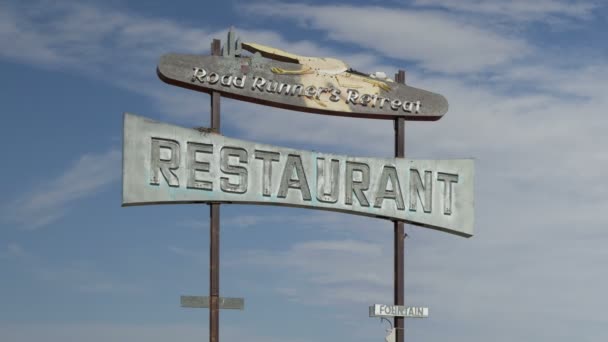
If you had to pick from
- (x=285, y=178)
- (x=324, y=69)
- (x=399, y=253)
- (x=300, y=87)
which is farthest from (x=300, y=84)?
(x=399, y=253)

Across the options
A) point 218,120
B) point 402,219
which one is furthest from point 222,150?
point 402,219

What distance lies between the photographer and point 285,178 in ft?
104

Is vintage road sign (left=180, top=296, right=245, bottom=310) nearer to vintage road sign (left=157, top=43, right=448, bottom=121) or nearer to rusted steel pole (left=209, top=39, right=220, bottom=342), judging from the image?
rusted steel pole (left=209, top=39, right=220, bottom=342)

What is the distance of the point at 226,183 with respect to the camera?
3095 cm

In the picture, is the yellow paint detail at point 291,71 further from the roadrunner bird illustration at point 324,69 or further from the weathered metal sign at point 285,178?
the weathered metal sign at point 285,178

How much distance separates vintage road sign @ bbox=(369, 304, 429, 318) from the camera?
32344 millimetres

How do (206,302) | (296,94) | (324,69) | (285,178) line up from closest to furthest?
(206,302) < (285,178) < (296,94) < (324,69)

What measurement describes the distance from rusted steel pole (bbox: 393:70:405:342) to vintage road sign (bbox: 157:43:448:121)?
41 cm

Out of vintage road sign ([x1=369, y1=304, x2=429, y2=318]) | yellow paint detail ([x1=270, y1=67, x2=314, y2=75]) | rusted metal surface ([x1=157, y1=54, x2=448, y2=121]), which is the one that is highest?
yellow paint detail ([x1=270, y1=67, x2=314, y2=75])

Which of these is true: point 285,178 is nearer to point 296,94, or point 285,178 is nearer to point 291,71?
point 296,94

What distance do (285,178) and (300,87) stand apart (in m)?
2.15

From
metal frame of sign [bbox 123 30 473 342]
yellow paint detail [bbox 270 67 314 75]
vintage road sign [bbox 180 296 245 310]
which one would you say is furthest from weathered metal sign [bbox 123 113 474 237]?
vintage road sign [bbox 180 296 245 310]

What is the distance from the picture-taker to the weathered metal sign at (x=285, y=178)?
99.2ft

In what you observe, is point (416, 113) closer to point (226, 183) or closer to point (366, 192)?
point (366, 192)
